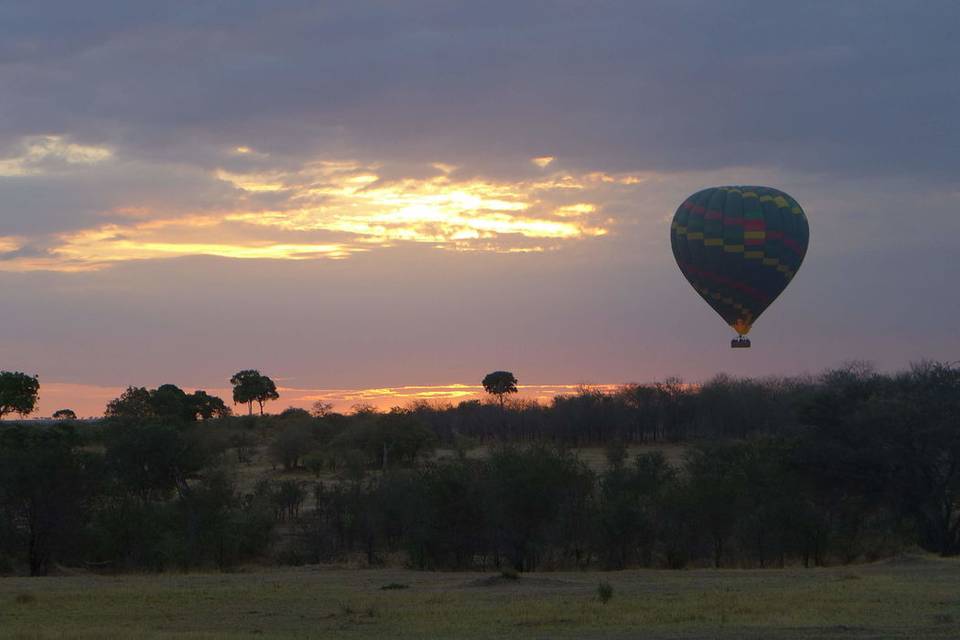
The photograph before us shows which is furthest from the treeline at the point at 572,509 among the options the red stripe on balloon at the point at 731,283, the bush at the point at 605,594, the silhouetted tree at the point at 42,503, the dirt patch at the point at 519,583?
the bush at the point at 605,594

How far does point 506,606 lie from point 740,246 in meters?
26.4

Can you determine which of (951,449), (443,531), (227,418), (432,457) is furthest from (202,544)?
(227,418)

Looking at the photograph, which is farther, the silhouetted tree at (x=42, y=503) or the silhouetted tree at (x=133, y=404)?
the silhouetted tree at (x=133, y=404)

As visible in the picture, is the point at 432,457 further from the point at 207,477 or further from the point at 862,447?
the point at 862,447

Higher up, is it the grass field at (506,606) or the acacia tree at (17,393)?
the acacia tree at (17,393)

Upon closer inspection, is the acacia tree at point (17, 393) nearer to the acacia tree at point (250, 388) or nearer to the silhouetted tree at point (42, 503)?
the acacia tree at point (250, 388)

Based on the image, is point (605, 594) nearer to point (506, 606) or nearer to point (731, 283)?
point (506, 606)

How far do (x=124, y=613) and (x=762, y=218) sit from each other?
31603mm

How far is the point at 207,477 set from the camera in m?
56.5

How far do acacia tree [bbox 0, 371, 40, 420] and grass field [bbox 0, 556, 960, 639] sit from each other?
3120 inches

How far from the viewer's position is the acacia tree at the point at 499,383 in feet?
490

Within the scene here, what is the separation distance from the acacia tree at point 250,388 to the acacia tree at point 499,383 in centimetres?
2881

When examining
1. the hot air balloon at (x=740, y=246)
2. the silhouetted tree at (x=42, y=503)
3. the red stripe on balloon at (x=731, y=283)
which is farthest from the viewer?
the red stripe on balloon at (x=731, y=283)

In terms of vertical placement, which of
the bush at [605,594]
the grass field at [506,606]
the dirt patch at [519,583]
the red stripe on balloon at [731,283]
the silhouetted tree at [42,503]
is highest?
the red stripe on balloon at [731,283]
